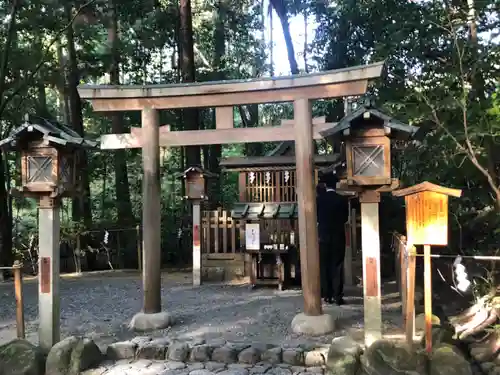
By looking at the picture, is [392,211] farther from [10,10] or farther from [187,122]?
[10,10]

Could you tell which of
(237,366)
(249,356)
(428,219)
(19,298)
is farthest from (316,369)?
(19,298)

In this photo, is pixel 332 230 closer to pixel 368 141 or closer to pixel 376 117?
pixel 368 141

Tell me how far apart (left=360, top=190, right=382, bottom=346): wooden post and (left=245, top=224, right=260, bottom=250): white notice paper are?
14.9ft

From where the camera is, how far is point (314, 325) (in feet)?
21.1

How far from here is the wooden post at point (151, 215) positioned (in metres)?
7.13

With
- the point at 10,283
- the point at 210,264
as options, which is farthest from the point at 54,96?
the point at 210,264

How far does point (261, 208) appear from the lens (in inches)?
440

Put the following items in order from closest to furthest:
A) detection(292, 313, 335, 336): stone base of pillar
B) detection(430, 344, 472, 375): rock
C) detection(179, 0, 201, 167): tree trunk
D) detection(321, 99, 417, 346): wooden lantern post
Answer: detection(430, 344, 472, 375): rock, detection(321, 99, 417, 346): wooden lantern post, detection(292, 313, 335, 336): stone base of pillar, detection(179, 0, 201, 167): tree trunk

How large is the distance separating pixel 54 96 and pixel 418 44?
20.4 m

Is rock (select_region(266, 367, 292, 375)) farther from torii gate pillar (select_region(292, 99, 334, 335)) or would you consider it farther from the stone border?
torii gate pillar (select_region(292, 99, 334, 335))

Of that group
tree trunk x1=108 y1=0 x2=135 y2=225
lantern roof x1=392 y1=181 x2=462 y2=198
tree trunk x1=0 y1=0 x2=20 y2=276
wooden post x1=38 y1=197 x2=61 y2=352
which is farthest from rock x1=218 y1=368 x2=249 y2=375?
tree trunk x1=108 y1=0 x2=135 y2=225

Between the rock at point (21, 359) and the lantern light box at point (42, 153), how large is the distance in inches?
76.0

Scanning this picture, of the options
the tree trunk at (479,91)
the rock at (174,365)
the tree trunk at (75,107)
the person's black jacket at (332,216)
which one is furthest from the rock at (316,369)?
the tree trunk at (75,107)

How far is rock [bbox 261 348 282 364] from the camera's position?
5.62 meters
